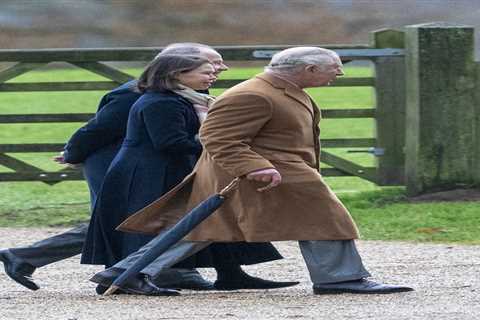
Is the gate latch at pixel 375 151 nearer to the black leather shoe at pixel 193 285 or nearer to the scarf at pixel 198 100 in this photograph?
the black leather shoe at pixel 193 285

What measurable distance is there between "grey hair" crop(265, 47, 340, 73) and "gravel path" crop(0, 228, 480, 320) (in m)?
1.21

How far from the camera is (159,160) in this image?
8.38 m

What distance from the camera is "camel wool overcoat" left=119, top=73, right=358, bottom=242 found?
7863 mm

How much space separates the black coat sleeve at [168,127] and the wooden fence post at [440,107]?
443cm

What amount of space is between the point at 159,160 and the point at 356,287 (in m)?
1.29

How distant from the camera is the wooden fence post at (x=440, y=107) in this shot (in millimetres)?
12305

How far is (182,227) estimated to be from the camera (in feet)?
26.1

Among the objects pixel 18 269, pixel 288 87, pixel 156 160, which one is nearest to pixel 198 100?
pixel 156 160

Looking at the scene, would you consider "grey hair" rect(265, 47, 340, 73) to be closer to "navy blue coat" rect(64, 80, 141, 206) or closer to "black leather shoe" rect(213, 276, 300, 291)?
"navy blue coat" rect(64, 80, 141, 206)


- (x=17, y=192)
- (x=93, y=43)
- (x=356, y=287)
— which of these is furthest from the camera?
(x=93, y=43)

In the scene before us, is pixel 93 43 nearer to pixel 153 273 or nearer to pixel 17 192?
pixel 17 192

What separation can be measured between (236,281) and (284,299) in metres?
0.65

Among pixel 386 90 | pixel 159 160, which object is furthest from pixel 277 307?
pixel 386 90

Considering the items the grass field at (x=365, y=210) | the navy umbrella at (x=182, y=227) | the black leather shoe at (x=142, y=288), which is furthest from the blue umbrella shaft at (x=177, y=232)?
the grass field at (x=365, y=210)
